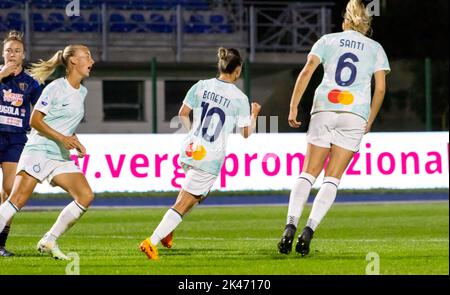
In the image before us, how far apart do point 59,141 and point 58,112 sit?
25 cm

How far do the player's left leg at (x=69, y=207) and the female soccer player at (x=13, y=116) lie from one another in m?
1.05

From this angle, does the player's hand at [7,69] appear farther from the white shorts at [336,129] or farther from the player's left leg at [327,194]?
the player's left leg at [327,194]

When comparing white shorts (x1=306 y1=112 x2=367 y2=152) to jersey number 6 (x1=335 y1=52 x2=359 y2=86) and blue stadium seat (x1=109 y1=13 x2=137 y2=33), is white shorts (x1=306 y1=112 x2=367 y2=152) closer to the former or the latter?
jersey number 6 (x1=335 y1=52 x2=359 y2=86)

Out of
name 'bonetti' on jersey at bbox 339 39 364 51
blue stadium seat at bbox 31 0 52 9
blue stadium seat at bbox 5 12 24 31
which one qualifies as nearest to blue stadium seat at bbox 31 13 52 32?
blue stadium seat at bbox 31 0 52 9

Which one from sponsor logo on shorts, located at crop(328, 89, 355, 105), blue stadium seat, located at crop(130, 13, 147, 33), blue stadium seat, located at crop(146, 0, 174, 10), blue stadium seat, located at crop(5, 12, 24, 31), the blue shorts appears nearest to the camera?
sponsor logo on shorts, located at crop(328, 89, 355, 105)

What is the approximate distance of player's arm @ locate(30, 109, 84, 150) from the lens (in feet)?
32.3

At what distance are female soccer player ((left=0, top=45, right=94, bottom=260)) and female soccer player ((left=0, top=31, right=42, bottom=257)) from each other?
966 mm

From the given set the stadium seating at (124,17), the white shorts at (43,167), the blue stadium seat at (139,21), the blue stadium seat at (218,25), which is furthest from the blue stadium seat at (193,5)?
the white shorts at (43,167)

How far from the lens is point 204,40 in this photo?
33.8m

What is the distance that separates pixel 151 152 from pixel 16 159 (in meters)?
10.7

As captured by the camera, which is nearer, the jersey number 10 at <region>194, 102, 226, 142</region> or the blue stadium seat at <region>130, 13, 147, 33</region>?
the jersey number 10 at <region>194, 102, 226, 142</region>

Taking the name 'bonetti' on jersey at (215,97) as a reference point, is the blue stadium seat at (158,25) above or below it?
below

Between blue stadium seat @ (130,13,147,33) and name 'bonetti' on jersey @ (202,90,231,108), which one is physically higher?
name 'bonetti' on jersey @ (202,90,231,108)

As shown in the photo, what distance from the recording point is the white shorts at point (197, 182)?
10266mm
